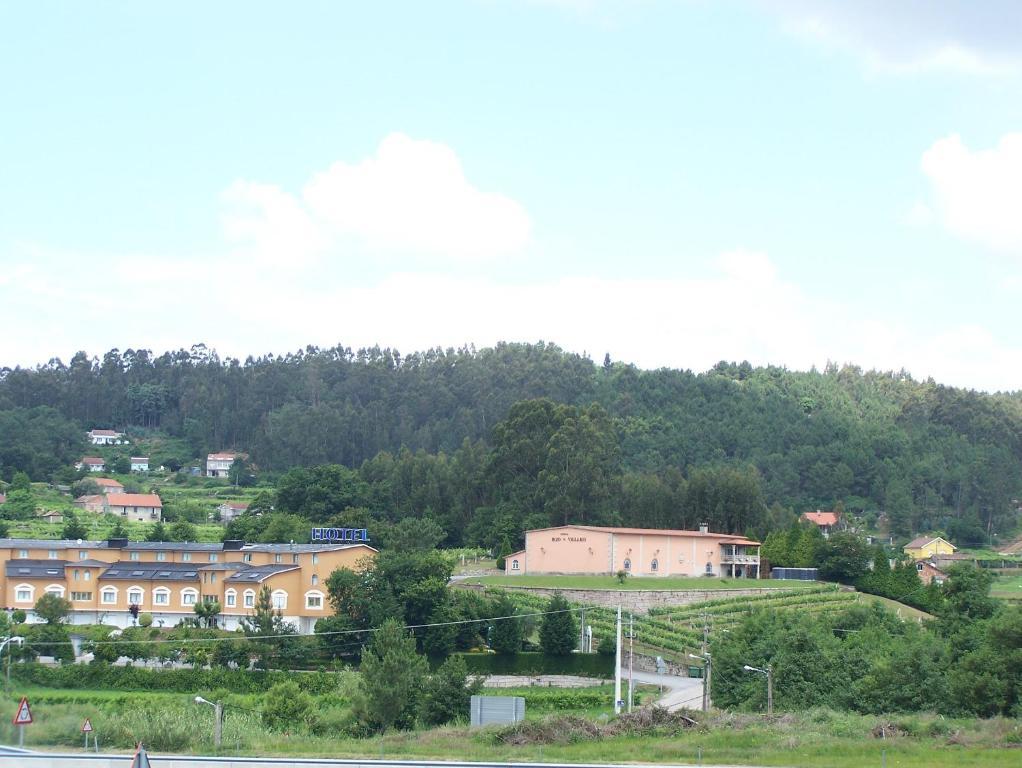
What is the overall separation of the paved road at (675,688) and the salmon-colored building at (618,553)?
39.3 ft

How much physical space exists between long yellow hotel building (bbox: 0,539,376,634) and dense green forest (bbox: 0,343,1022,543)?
49.0 feet

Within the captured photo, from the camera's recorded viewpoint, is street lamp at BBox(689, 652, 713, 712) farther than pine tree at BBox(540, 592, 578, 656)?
No

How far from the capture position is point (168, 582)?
1866 inches

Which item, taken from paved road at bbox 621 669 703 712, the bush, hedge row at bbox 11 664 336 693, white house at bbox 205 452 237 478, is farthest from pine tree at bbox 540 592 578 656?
white house at bbox 205 452 237 478

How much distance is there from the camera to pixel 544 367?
352 feet

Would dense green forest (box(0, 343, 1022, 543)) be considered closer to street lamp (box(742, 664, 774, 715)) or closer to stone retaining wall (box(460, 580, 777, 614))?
stone retaining wall (box(460, 580, 777, 614))

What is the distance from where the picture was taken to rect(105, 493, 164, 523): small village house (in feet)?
253

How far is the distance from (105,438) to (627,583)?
69.1m

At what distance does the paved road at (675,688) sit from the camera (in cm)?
3612

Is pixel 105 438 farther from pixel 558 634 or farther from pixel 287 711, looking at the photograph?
pixel 287 711

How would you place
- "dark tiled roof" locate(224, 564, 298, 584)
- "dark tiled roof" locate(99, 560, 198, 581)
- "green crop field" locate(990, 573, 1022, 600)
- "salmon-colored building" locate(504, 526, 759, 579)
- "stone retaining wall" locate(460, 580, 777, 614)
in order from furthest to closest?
1. "green crop field" locate(990, 573, 1022, 600)
2. "salmon-colored building" locate(504, 526, 759, 579)
3. "stone retaining wall" locate(460, 580, 777, 614)
4. "dark tiled roof" locate(99, 560, 198, 581)
5. "dark tiled roof" locate(224, 564, 298, 584)


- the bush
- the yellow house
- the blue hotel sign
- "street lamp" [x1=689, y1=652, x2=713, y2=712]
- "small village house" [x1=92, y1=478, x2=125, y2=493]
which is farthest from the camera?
"small village house" [x1=92, y1=478, x2=125, y2=493]

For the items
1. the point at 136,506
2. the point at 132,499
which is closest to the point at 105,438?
the point at 132,499

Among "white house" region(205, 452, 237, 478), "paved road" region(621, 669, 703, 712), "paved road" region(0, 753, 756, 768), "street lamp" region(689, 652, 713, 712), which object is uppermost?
"white house" region(205, 452, 237, 478)
